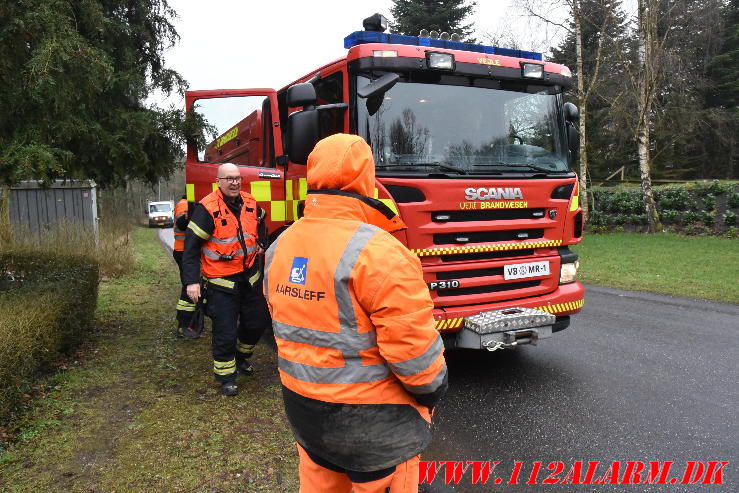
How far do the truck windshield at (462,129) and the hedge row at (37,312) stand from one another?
2784mm

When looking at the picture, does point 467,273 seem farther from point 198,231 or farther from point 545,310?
point 198,231

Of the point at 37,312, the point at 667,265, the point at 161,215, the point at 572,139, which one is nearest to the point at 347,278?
the point at 37,312

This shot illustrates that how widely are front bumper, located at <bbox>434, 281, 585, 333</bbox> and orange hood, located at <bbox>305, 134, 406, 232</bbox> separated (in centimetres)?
228

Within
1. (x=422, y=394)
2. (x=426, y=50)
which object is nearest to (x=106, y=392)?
(x=422, y=394)

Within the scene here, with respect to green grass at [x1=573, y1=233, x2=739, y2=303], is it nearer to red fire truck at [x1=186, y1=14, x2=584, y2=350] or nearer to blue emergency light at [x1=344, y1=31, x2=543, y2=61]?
red fire truck at [x1=186, y1=14, x2=584, y2=350]

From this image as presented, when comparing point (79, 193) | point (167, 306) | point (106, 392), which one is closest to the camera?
point (106, 392)

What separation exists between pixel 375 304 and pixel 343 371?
0.26 metres

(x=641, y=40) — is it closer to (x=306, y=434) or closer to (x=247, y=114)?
(x=247, y=114)

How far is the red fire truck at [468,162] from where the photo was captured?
3896 millimetres

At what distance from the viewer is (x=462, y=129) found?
4.21 meters

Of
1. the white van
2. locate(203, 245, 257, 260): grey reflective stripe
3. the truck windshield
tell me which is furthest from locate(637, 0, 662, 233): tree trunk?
the white van

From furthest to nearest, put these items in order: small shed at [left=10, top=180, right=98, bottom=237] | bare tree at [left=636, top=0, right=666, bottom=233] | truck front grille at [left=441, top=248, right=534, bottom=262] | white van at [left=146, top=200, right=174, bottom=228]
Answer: white van at [left=146, top=200, right=174, bottom=228] → bare tree at [left=636, top=0, right=666, bottom=233] → small shed at [left=10, top=180, right=98, bottom=237] → truck front grille at [left=441, top=248, right=534, bottom=262]

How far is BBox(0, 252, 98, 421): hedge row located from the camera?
326 centimetres

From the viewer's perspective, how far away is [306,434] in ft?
5.69
